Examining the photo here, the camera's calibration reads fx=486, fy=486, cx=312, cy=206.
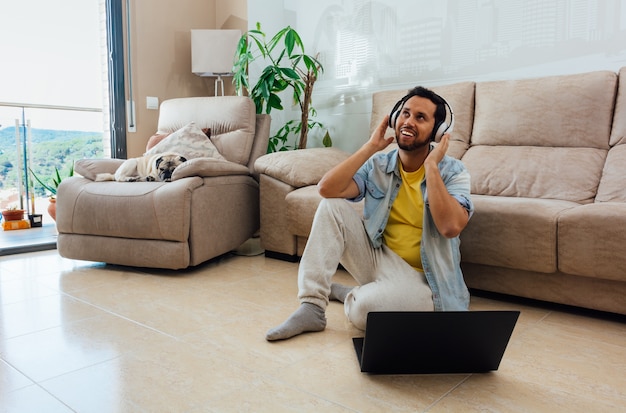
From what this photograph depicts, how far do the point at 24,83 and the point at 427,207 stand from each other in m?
3.74

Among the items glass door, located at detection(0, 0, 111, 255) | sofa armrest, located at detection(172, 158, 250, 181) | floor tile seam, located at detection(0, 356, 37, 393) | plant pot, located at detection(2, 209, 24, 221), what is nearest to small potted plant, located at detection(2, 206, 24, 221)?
plant pot, located at detection(2, 209, 24, 221)

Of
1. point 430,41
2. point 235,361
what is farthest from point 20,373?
point 430,41

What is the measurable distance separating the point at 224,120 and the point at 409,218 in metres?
1.95

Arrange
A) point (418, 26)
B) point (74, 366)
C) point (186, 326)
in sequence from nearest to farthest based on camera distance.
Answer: point (74, 366), point (186, 326), point (418, 26)

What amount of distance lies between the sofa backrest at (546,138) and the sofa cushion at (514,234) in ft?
0.97

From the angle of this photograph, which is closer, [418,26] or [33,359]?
[33,359]

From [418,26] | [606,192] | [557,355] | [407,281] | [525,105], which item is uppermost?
[418,26]

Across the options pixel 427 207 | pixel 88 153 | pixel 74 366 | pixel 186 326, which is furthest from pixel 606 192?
pixel 88 153

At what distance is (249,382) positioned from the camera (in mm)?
1374

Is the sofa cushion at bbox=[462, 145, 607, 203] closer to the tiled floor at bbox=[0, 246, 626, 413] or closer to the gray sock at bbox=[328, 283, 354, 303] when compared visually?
the tiled floor at bbox=[0, 246, 626, 413]

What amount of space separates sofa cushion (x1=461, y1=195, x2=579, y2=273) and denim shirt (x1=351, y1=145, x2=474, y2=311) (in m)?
0.37

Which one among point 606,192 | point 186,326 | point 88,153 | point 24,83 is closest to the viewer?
point 186,326

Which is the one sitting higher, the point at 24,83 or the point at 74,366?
the point at 24,83

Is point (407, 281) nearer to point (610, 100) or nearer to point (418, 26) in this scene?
point (610, 100)
